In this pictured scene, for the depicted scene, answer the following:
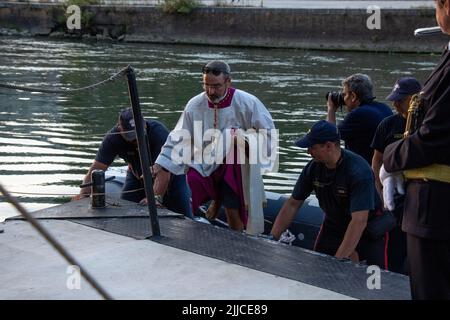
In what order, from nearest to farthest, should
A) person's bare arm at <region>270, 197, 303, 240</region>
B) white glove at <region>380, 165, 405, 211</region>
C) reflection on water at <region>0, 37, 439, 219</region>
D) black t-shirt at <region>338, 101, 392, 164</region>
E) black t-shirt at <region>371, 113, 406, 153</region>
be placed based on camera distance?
white glove at <region>380, 165, 405, 211</region> < person's bare arm at <region>270, 197, 303, 240</region> < black t-shirt at <region>371, 113, 406, 153</region> < black t-shirt at <region>338, 101, 392, 164</region> < reflection on water at <region>0, 37, 439, 219</region>

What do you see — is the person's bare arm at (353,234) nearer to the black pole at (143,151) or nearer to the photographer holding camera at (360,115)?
the black pole at (143,151)

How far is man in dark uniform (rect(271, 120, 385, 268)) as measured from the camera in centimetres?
513

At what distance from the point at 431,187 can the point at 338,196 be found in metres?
2.13

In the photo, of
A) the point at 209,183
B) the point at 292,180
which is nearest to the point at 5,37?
the point at 292,180

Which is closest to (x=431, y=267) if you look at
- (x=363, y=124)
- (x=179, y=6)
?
(x=363, y=124)

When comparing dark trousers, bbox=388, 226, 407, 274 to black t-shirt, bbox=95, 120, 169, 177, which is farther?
black t-shirt, bbox=95, 120, 169, 177

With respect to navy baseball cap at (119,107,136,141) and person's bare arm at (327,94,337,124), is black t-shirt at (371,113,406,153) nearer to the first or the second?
person's bare arm at (327,94,337,124)

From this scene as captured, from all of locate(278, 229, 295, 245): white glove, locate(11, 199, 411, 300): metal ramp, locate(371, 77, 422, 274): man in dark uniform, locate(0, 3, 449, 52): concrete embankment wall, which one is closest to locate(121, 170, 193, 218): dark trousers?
locate(278, 229, 295, 245): white glove

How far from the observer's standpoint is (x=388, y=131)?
5.91 meters

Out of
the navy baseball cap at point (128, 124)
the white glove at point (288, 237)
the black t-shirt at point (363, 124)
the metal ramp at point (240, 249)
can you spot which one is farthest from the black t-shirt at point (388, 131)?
the navy baseball cap at point (128, 124)

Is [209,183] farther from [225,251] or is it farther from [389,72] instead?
[389,72]

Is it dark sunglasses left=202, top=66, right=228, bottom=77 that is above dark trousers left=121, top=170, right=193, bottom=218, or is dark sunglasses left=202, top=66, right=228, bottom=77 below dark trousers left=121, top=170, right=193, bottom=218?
above

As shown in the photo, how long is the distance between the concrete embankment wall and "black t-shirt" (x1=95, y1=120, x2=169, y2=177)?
2254 cm

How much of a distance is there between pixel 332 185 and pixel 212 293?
5.24ft
